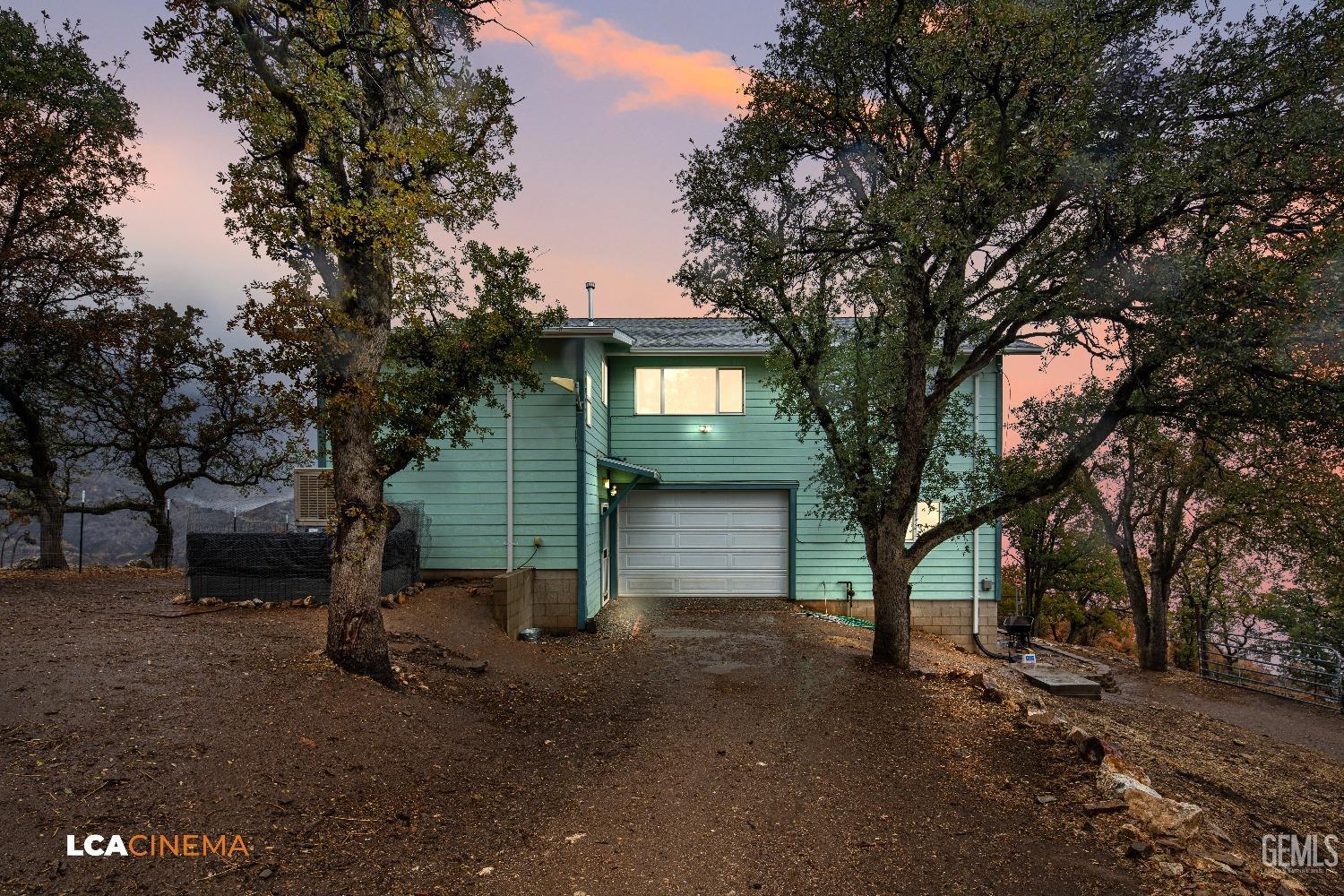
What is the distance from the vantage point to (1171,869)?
366 cm

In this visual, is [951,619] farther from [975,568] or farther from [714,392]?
[714,392]

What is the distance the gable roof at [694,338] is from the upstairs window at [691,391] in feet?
1.77

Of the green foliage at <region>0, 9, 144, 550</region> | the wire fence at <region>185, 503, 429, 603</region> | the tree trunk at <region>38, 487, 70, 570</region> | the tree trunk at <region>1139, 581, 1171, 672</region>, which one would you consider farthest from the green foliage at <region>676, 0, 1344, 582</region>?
the tree trunk at <region>38, 487, 70, 570</region>

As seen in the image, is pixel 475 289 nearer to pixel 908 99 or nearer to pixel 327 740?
pixel 327 740

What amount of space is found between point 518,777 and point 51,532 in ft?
46.8

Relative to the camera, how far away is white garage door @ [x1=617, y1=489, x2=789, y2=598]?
13.9 meters

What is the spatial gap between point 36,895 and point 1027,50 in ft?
29.2

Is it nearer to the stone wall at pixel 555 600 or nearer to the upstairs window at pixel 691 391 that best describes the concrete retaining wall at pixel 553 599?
the stone wall at pixel 555 600

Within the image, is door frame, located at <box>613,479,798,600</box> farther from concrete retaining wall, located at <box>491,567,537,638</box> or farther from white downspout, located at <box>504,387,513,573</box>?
concrete retaining wall, located at <box>491,567,537,638</box>

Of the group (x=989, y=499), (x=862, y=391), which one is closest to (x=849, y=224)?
(x=862, y=391)

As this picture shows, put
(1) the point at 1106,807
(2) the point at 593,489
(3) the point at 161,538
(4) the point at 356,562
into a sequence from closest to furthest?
(1) the point at 1106,807
(4) the point at 356,562
(2) the point at 593,489
(3) the point at 161,538

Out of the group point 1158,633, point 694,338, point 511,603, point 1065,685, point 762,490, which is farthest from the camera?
point 1158,633

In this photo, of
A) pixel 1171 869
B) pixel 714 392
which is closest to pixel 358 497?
pixel 1171 869

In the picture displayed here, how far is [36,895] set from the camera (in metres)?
2.68
